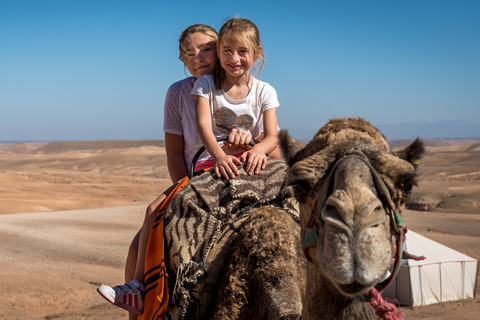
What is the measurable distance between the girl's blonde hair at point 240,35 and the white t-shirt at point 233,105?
3.8 inches

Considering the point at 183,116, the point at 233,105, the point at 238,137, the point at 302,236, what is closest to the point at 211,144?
the point at 238,137

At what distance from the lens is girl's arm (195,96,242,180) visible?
3.93 meters

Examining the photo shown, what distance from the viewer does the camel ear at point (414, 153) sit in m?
2.91

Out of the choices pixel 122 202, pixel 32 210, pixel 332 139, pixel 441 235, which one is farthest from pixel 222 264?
pixel 122 202

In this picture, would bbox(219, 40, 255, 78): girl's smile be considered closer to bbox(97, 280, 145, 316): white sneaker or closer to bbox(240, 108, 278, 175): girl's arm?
bbox(240, 108, 278, 175): girl's arm

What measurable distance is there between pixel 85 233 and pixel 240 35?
1588 cm

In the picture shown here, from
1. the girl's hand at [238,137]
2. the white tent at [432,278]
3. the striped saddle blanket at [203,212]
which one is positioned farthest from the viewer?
the white tent at [432,278]

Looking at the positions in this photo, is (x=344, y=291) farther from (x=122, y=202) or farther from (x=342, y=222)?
(x=122, y=202)

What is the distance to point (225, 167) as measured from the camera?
393cm

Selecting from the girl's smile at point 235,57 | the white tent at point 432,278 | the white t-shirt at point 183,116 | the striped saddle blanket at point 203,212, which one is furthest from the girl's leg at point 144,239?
the white tent at point 432,278

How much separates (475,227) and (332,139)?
20.1m

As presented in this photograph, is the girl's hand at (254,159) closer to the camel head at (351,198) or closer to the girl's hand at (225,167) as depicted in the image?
the girl's hand at (225,167)

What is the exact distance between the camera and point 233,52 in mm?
4324

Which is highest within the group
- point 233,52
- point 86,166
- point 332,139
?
point 233,52
